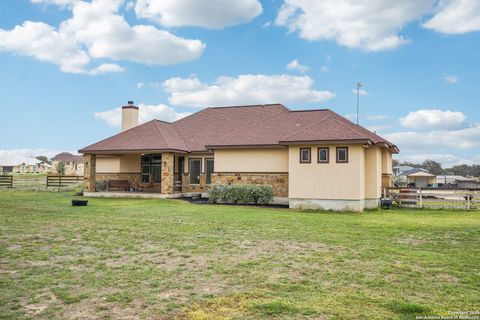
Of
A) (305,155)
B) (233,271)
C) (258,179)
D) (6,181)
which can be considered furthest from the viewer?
(6,181)

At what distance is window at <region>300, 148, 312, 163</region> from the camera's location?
1970cm

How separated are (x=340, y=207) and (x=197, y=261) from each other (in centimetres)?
1244

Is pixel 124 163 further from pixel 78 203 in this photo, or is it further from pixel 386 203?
pixel 386 203

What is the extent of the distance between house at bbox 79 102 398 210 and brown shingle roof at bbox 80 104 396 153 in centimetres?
6

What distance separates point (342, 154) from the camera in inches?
754

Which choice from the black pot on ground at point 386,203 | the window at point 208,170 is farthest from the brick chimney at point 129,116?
the black pot on ground at point 386,203

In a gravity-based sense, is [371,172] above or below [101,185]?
above

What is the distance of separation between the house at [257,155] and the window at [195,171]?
0.20ft

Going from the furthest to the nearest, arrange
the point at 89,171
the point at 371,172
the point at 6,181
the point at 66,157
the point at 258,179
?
the point at 66,157, the point at 6,181, the point at 89,171, the point at 258,179, the point at 371,172

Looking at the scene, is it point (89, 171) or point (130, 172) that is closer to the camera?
point (89, 171)

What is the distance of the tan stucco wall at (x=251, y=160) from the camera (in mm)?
22188

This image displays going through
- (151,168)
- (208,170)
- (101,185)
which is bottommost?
(101,185)

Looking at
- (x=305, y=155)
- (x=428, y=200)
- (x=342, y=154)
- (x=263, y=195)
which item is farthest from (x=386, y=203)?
(x=263, y=195)

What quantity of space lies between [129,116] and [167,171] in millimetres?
7135
